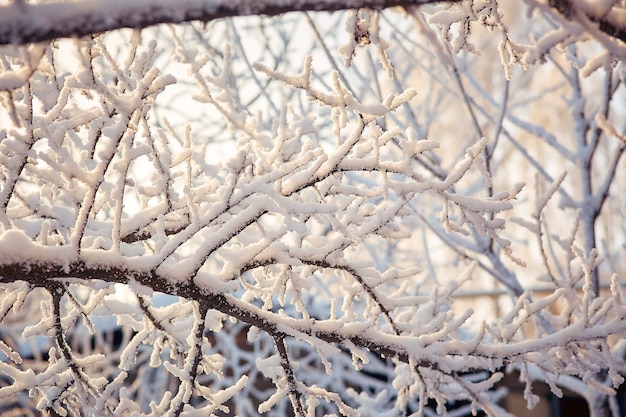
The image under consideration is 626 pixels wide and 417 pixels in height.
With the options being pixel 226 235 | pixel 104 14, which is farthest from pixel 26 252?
pixel 104 14

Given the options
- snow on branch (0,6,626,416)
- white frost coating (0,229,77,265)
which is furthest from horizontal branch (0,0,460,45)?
white frost coating (0,229,77,265)

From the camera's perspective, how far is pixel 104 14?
3.35 feet

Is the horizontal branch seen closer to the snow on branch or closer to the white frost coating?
the snow on branch

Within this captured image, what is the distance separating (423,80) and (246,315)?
10.5 m

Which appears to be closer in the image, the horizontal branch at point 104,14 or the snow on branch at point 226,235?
the horizontal branch at point 104,14

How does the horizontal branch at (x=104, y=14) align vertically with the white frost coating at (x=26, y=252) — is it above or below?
above

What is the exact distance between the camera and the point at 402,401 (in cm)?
268

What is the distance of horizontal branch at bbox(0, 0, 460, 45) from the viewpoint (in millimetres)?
995

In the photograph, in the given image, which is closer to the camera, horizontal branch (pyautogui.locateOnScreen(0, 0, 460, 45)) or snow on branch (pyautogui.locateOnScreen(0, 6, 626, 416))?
horizontal branch (pyautogui.locateOnScreen(0, 0, 460, 45))

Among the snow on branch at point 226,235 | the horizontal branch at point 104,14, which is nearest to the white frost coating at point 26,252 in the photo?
the snow on branch at point 226,235

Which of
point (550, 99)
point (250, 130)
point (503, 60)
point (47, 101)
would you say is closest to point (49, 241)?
point (47, 101)

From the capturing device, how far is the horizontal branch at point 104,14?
995 mm

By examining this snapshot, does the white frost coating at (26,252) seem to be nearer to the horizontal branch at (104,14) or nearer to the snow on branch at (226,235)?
the snow on branch at (226,235)

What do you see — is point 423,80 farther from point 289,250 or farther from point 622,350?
point 289,250
